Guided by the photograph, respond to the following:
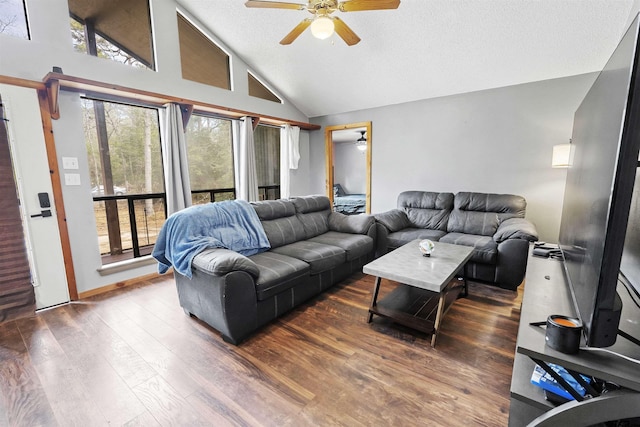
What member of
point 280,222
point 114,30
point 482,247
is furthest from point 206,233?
point 482,247

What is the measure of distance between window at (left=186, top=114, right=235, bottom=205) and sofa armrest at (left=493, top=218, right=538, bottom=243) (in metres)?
3.64

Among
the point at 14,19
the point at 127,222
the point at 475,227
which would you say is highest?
the point at 14,19

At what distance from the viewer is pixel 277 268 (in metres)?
2.30

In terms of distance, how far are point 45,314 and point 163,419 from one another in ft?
6.59

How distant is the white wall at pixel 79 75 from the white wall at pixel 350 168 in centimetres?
517

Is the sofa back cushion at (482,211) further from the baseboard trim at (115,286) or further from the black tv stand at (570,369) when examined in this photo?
the baseboard trim at (115,286)

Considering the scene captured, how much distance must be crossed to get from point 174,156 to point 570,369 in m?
3.81

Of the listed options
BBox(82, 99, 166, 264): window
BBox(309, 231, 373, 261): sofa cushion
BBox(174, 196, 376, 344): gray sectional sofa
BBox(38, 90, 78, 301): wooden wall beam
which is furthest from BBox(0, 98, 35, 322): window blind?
BBox(309, 231, 373, 261): sofa cushion

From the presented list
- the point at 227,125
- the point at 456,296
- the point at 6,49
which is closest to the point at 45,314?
the point at 6,49

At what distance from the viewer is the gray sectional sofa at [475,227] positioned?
9.27ft

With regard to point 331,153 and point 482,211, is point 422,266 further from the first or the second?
point 331,153

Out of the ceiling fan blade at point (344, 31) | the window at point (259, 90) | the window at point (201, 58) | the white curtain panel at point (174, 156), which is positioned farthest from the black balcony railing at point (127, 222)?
the ceiling fan blade at point (344, 31)

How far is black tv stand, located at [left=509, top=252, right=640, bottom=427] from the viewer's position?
30.5 inches

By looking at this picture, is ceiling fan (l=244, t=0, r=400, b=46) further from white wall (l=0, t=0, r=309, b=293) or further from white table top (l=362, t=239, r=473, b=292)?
white table top (l=362, t=239, r=473, b=292)
